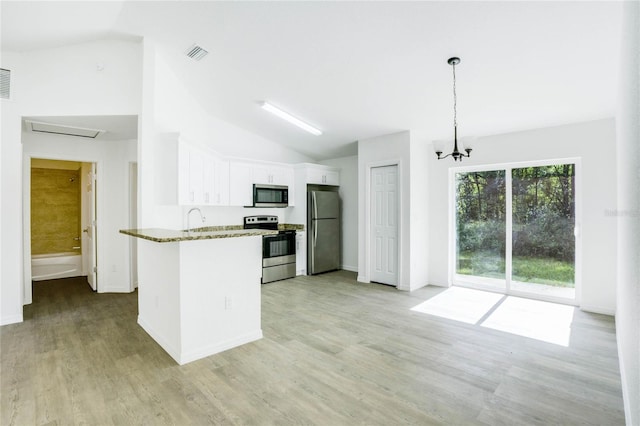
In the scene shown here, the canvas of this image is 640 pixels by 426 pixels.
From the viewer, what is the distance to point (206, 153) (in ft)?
15.3

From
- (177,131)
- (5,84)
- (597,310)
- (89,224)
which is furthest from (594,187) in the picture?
(89,224)

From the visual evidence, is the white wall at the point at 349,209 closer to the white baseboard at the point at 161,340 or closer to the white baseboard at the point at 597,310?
the white baseboard at the point at 597,310

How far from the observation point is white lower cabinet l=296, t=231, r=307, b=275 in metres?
6.21

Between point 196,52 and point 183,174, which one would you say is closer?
point 196,52

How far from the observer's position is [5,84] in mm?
3508

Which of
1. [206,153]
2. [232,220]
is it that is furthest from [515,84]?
[232,220]

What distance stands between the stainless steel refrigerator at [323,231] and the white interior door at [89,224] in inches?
145

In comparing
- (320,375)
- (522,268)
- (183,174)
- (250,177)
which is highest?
(250,177)

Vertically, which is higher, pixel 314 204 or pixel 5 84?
pixel 5 84

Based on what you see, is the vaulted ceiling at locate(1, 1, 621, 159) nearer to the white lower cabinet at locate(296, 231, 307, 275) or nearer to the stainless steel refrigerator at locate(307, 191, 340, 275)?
the stainless steel refrigerator at locate(307, 191, 340, 275)

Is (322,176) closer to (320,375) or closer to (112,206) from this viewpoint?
(112,206)

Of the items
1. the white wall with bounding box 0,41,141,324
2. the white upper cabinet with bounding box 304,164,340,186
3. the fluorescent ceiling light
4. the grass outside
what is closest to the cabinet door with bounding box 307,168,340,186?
the white upper cabinet with bounding box 304,164,340,186

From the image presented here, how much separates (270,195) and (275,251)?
109 cm

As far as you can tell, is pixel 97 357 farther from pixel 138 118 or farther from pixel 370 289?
pixel 370 289
